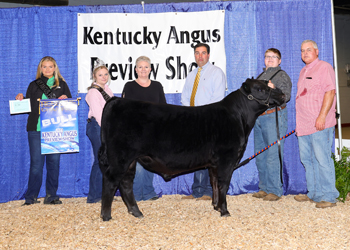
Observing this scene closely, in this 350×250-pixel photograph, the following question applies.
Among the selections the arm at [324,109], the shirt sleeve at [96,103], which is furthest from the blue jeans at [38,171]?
the arm at [324,109]

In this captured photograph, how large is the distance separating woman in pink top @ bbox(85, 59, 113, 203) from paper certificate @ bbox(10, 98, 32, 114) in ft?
2.72

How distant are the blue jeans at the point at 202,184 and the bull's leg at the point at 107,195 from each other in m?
1.56

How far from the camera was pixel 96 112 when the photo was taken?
174 inches

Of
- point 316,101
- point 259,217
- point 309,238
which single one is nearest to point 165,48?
point 316,101

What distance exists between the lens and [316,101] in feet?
14.1

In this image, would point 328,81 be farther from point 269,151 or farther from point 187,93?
point 187,93

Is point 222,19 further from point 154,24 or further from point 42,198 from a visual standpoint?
point 42,198

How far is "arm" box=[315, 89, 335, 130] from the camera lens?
4156 mm

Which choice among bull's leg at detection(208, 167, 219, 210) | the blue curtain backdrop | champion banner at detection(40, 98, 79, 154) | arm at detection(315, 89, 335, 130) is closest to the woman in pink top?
champion banner at detection(40, 98, 79, 154)

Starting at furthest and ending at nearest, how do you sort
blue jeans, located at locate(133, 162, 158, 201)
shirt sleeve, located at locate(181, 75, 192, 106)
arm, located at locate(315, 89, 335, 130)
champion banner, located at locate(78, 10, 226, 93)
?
champion banner, located at locate(78, 10, 226, 93), blue jeans, located at locate(133, 162, 158, 201), shirt sleeve, located at locate(181, 75, 192, 106), arm, located at locate(315, 89, 335, 130)

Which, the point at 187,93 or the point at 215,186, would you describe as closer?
the point at 215,186

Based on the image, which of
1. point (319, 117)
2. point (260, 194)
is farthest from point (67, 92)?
point (319, 117)

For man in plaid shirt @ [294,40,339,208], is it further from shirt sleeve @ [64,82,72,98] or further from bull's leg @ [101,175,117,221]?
shirt sleeve @ [64,82,72,98]

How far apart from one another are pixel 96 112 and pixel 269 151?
250 cm
